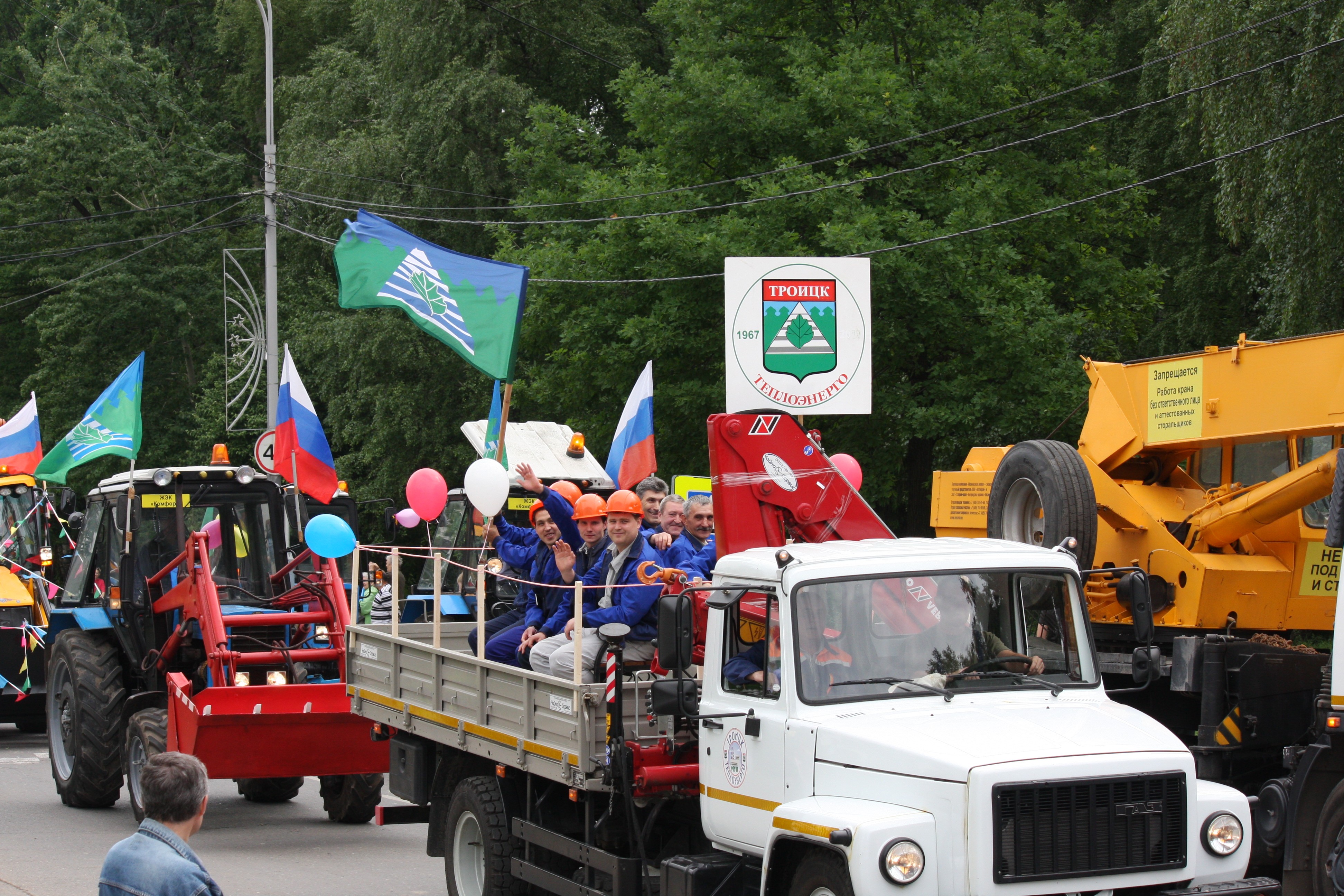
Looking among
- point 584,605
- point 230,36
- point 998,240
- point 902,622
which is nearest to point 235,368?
point 230,36

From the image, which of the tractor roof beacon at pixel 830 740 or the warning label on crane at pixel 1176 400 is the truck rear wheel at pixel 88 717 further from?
the warning label on crane at pixel 1176 400

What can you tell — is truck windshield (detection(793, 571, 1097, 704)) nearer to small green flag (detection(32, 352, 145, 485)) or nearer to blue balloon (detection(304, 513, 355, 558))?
blue balloon (detection(304, 513, 355, 558))

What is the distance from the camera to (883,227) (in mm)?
21234

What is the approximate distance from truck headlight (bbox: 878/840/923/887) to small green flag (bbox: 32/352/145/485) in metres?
11.5

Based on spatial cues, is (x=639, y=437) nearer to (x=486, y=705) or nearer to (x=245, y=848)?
(x=245, y=848)

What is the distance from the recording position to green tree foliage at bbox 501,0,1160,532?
21156mm

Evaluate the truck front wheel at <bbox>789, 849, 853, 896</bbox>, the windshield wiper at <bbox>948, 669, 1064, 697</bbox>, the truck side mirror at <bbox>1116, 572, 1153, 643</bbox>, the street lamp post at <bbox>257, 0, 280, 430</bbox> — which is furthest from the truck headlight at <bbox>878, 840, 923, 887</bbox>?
the street lamp post at <bbox>257, 0, 280, 430</bbox>

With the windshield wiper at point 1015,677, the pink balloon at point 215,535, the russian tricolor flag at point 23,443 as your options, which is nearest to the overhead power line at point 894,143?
the russian tricolor flag at point 23,443

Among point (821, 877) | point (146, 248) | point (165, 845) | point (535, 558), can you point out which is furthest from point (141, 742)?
point (146, 248)

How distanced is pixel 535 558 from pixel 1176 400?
4835mm

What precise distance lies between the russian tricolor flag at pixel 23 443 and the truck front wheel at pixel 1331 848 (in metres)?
16.3

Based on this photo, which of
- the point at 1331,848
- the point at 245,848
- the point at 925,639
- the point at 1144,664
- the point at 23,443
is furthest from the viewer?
the point at 23,443

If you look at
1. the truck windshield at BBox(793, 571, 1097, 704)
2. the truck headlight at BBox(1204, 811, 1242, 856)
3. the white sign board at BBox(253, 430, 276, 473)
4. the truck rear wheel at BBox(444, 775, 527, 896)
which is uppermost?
the white sign board at BBox(253, 430, 276, 473)

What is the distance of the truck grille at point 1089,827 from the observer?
552 centimetres
